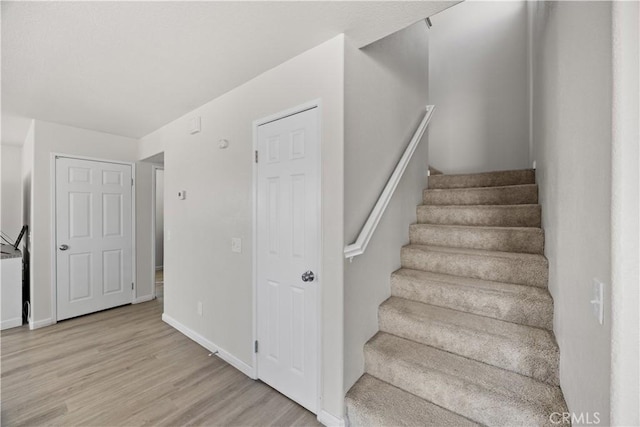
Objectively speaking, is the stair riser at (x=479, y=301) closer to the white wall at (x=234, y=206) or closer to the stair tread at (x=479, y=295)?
the stair tread at (x=479, y=295)

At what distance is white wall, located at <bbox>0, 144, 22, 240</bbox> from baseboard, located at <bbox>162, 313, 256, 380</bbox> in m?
3.19

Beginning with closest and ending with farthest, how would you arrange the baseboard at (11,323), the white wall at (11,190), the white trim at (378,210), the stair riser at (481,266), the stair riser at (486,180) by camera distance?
the white trim at (378,210) < the stair riser at (481,266) < the stair riser at (486,180) < the baseboard at (11,323) < the white wall at (11,190)

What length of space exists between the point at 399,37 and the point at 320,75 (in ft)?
3.27

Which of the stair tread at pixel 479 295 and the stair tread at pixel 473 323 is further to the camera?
the stair tread at pixel 479 295

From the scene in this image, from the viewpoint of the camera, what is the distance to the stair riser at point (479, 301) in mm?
1565

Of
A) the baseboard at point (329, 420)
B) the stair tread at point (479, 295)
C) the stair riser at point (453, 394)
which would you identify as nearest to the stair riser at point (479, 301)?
the stair tread at point (479, 295)

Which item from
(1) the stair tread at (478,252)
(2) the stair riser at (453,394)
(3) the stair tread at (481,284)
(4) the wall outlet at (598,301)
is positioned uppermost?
(4) the wall outlet at (598,301)

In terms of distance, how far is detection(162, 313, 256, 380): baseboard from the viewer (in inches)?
86.7

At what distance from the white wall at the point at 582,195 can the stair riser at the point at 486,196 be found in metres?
0.96

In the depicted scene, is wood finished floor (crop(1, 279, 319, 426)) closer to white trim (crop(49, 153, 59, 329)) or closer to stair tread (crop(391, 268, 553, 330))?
white trim (crop(49, 153, 59, 329))

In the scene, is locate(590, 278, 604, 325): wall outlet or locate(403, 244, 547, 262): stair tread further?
locate(403, 244, 547, 262): stair tread

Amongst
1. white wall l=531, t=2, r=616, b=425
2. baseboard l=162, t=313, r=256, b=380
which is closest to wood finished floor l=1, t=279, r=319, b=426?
baseboard l=162, t=313, r=256, b=380

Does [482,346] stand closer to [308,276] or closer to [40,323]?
[308,276]

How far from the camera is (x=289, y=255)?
6.19 feet
